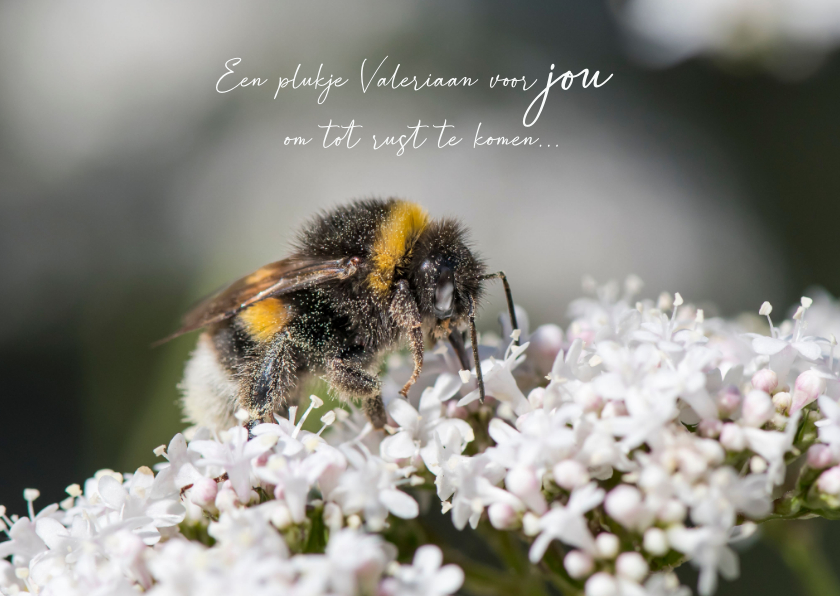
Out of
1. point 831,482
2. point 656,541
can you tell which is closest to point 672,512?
point 656,541

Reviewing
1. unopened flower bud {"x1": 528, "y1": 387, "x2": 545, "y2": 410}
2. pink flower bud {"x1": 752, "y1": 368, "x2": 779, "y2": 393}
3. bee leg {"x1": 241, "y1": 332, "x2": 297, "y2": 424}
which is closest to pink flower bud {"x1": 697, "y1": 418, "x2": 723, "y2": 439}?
pink flower bud {"x1": 752, "y1": 368, "x2": 779, "y2": 393}

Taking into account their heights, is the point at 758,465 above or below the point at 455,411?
below

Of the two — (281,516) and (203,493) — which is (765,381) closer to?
(281,516)

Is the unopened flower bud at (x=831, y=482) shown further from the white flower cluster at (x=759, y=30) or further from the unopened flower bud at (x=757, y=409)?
the white flower cluster at (x=759, y=30)

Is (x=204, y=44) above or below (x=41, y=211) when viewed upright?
above

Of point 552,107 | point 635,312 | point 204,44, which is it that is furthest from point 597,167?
point 635,312

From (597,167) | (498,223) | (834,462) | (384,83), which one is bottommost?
(834,462)

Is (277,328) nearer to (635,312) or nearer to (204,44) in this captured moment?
(635,312)
